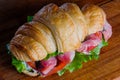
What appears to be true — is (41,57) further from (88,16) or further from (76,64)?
(88,16)

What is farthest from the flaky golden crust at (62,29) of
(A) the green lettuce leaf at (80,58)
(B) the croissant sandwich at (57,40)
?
(A) the green lettuce leaf at (80,58)

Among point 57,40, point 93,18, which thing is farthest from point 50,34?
point 93,18

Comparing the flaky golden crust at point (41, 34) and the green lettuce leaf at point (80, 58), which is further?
the green lettuce leaf at point (80, 58)

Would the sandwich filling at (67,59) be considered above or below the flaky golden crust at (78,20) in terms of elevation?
below

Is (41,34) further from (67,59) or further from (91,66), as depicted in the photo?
(91,66)

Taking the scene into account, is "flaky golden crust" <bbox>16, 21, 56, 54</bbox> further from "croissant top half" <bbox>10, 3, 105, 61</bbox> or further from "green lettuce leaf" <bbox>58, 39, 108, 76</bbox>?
"green lettuce leaf" <bbox>58, 39, 108, 76</bbox>

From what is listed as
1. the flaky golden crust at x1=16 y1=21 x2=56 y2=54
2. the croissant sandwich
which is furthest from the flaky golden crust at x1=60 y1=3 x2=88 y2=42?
the flaky golden crust at x1=16 y1=21 x2=56 y2=54

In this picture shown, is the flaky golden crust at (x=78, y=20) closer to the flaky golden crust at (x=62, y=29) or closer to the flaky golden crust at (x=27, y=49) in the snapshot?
the flaky golden crust at (x=62, y=29)
